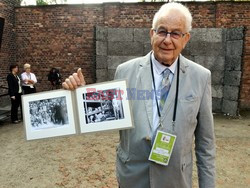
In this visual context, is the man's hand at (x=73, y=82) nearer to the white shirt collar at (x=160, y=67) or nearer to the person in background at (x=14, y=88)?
the white shirt collar at (x=160, y=67)

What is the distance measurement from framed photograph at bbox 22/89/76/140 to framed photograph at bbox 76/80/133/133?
82mm

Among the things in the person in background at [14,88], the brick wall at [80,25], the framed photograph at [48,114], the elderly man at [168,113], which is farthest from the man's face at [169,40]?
the brick wall at [80,25]

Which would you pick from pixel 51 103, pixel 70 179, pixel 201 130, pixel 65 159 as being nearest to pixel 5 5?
pixel 65 159

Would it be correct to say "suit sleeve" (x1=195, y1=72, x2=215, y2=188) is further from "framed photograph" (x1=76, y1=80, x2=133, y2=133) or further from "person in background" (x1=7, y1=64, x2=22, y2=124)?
"person in background" (x1=7, y1=64, x2=22, y2=124)

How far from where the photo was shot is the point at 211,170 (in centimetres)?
153

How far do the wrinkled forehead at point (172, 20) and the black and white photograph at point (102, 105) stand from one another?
1.68 ft

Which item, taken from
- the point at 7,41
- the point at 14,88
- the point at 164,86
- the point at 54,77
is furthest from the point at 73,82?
the point at 7,41

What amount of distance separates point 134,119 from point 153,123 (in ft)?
0.41

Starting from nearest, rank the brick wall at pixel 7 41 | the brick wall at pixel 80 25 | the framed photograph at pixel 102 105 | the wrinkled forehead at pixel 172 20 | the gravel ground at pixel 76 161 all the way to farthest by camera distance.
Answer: the wrinkled forehead at pixel 172 20
the framed photograph at pixel 102 105
the gravel ground at pixel 76 161
the brick wall at pixel 80 25
the brick wall at pixel 7 41

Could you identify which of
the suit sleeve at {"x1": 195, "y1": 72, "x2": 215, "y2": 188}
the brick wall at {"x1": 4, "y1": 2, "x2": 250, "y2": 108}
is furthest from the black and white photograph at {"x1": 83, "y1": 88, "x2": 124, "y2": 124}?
the brick wall at {"x1": 4, "y1": 2, "x2": 250, "y2": 108}

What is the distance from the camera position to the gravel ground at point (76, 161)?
143 inches

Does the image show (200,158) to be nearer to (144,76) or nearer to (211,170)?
(211,170)

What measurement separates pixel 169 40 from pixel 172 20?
0.39 ft

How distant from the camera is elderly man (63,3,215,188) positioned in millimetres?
1407
